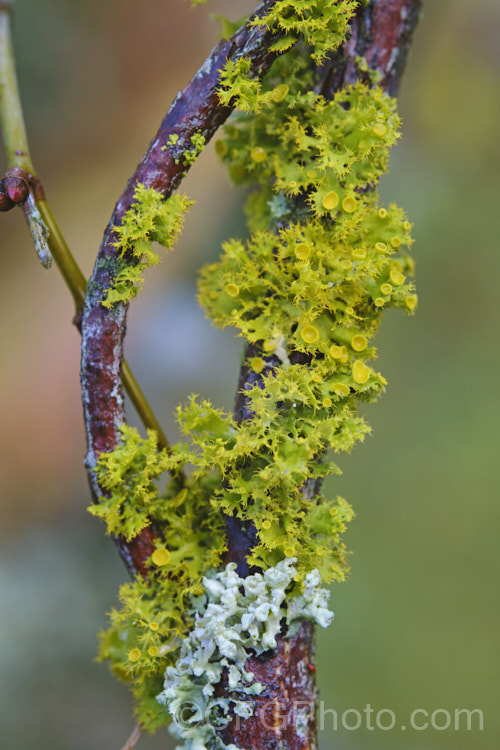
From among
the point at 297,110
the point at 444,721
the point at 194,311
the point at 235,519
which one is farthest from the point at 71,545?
the point at 297,110

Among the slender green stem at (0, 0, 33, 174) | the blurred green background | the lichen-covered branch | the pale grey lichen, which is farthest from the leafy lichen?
the blurred green background

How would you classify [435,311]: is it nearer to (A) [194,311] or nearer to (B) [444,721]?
(A) [194,311]

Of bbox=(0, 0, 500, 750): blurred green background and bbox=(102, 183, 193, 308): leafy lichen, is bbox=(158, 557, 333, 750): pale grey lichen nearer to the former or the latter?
bbox=(102, 183, 193, 308): leafy lichen

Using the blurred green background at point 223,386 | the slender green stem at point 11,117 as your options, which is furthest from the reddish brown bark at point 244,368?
the blurred green background at point 223,386

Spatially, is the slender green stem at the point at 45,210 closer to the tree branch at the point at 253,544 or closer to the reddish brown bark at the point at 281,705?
the tree branch at the point at 253,544

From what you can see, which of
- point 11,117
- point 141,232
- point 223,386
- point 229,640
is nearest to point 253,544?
point 229,640
